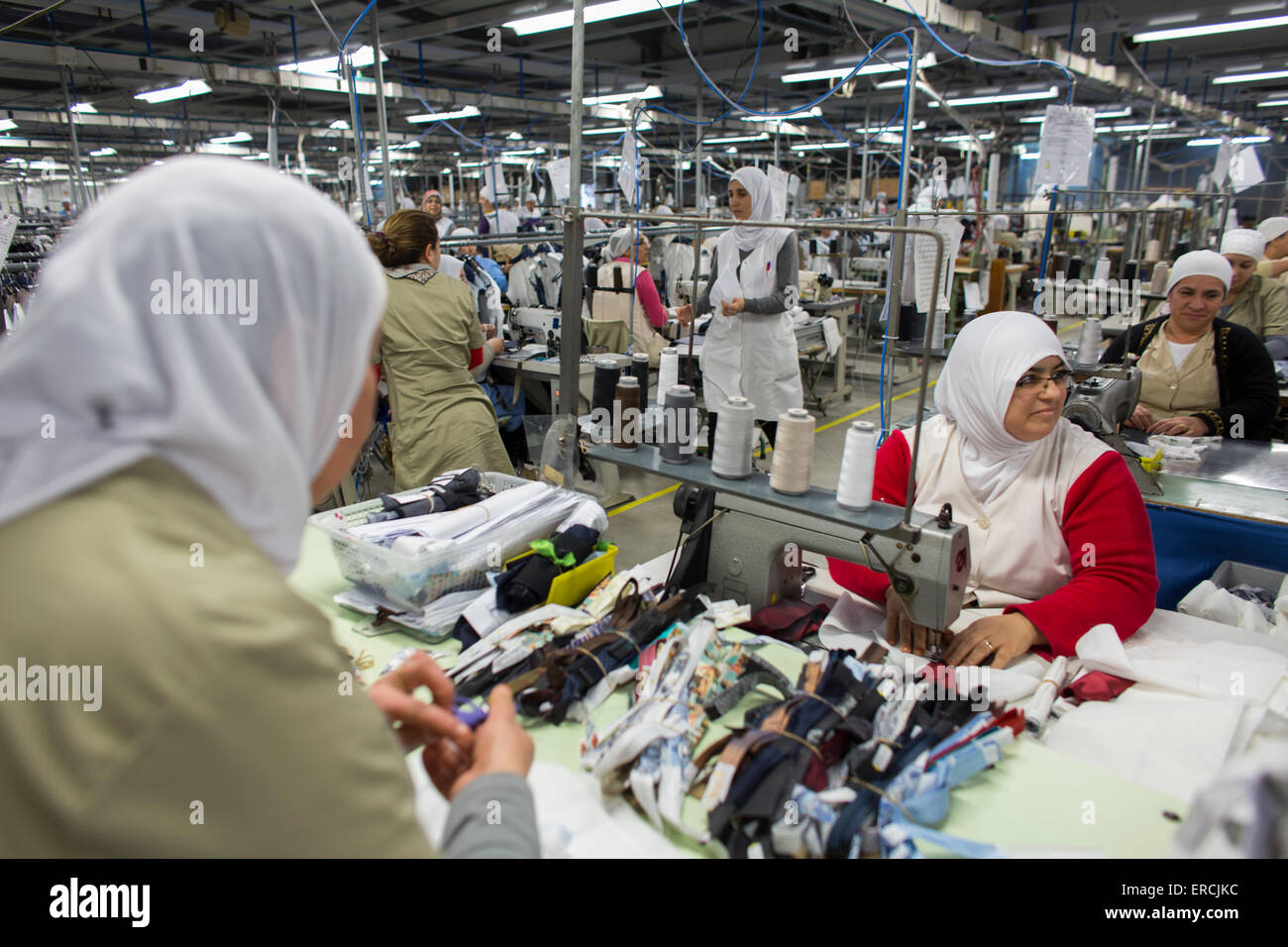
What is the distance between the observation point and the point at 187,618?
0.66 m

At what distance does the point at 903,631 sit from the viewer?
1776mm

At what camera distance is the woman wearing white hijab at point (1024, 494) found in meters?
1.83

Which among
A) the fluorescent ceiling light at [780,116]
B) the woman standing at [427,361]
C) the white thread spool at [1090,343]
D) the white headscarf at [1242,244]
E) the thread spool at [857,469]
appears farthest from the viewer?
the fluorescent ceiling light at [780,116]

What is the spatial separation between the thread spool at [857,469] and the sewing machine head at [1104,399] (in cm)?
108

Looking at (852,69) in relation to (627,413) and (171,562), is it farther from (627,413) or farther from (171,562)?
(171,562)

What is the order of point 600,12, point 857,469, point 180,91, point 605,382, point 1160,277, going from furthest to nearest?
point 180,91, point 1160,277, point 600,12, point 605,382, point 857,469

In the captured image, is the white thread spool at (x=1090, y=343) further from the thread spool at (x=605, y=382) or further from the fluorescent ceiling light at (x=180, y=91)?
the fluorescent ceiling light at (x=180, y=91)

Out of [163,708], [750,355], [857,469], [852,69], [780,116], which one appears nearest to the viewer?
[163,708]

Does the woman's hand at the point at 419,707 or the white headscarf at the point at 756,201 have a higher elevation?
the white headscarf at the point at 756,201

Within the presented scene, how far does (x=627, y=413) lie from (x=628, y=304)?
4528mm

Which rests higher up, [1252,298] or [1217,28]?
[1217,28]

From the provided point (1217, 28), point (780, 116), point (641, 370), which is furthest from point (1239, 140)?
point (641, 370)

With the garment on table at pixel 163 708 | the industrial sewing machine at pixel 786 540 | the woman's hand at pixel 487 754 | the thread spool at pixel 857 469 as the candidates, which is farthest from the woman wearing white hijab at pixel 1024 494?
the garment on table at pixel 163 708

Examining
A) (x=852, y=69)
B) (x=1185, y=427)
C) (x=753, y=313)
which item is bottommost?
(x=1185, y=427)
